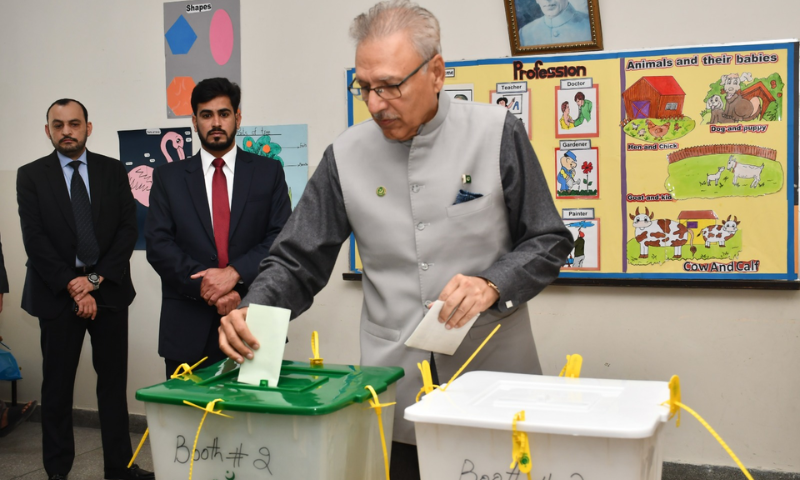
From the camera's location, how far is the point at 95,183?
3082mm

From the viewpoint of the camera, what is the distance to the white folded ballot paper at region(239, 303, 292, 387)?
1.09 m

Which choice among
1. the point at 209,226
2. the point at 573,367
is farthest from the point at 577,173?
the point at 573,367

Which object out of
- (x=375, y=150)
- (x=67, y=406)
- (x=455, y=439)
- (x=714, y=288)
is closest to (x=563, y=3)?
(x=714, y=288)

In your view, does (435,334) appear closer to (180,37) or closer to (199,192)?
(199,192)

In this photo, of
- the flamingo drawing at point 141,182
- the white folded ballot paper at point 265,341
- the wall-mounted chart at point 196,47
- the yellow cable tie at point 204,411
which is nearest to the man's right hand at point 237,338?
the white folded ballot paper at point 265,341

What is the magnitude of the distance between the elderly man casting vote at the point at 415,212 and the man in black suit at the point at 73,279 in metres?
1.91

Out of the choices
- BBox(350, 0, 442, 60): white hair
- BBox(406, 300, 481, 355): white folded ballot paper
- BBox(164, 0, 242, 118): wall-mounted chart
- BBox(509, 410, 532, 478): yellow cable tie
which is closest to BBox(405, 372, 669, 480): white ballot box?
BBox(509, 410, 532, 478): yellow cable tie

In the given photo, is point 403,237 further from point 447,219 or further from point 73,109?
point 73,109

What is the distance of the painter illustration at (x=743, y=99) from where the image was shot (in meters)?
2.67

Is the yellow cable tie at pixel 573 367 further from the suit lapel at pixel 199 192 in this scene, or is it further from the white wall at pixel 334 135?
the white wall at pixel 334 135

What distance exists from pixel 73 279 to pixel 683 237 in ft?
8.01

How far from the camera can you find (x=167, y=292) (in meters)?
2.59

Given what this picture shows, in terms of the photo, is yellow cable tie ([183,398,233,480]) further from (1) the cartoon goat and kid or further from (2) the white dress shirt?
(1) the cartoon goat and kid

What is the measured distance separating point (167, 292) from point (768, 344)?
228 centimetres
